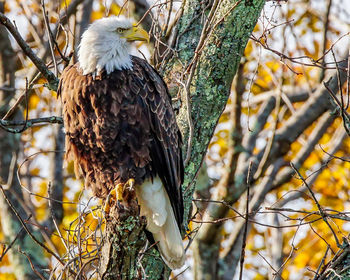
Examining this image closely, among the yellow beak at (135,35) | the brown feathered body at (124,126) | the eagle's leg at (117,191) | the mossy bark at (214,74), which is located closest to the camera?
Result: the eagle's leg at (117,191)

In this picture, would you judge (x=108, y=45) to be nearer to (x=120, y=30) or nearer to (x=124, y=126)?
(x=120, y=30)

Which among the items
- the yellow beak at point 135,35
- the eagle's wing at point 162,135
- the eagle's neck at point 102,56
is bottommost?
the eagle's wing at point 162,135

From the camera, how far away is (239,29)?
4605 millimetres

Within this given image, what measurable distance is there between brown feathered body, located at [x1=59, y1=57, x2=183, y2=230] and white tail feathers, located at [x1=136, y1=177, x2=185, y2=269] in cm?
10

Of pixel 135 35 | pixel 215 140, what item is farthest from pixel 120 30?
pixel 215 140

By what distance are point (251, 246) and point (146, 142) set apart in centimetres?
693

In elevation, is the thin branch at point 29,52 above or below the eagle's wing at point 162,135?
above

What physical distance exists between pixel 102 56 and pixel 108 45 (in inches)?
7.4

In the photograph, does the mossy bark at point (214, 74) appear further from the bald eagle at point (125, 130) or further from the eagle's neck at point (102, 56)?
the eagle's neck at point (102, 56)

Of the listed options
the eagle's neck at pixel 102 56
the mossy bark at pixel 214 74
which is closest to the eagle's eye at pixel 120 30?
the eagle's neck at pixel 102 56

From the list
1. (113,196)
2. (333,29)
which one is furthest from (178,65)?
(333,29)

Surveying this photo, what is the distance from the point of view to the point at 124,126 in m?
4.40

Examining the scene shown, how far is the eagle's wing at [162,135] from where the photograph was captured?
14.6 feet

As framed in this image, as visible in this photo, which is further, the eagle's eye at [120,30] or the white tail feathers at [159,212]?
the eagle's eye at [120,30]
